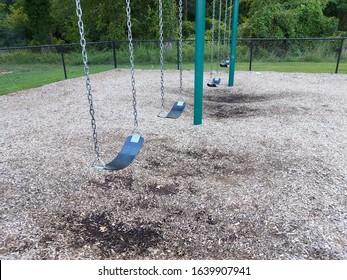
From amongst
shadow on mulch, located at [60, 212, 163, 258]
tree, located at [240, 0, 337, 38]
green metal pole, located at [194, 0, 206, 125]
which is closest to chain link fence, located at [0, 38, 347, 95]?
tree, located at [240, 0, 337, 38]

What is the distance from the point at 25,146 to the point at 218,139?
2.74m

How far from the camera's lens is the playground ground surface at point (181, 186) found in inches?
92.3

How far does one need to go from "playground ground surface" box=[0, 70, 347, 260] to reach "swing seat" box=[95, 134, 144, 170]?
1.35 feet

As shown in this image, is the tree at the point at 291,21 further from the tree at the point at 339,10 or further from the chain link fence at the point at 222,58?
the tree at the point at 339,10

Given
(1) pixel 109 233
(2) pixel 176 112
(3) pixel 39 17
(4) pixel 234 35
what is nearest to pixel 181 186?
(1) pixel 109 233

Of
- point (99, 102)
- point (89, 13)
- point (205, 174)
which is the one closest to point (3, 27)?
point (89, 13)

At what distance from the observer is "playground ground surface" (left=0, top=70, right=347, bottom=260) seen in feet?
7.69

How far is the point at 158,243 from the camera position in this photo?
2350 millimetres

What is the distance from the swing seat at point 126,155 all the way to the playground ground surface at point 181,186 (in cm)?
41

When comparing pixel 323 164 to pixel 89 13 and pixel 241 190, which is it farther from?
pixel 89 13

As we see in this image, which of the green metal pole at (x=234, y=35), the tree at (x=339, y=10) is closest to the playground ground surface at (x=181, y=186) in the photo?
the green metal pole at (x=234, y=35)

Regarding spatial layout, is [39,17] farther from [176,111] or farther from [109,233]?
[109,233]

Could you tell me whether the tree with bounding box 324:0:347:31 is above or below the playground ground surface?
above

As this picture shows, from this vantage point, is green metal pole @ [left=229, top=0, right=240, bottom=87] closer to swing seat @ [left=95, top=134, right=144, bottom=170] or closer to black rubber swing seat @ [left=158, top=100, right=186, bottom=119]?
black rubber swing seat @ [left=158, top=100, right=186, bottom=119]
